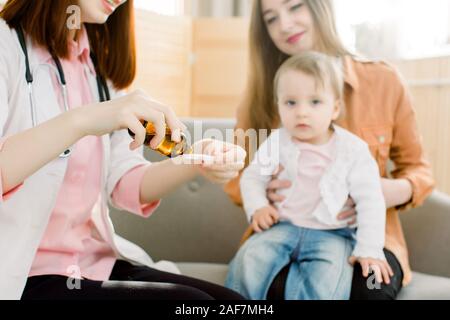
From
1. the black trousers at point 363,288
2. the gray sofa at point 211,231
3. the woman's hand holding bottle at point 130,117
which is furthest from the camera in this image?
the gray sofa at point 211,231

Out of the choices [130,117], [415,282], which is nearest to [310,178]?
[415,282]

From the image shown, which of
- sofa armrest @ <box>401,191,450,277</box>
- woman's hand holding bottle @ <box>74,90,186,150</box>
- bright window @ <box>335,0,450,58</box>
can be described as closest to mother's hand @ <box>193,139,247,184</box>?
woman's hand holding bottle @ <box>74,90,186,150</box>

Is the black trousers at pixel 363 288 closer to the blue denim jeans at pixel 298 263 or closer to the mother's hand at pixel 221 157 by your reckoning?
the blue denim jeans at pixel 298 263

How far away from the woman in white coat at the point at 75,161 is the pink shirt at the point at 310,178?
0.16 metres

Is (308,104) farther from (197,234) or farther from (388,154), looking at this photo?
(197,234)

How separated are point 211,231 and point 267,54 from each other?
0.35 metres

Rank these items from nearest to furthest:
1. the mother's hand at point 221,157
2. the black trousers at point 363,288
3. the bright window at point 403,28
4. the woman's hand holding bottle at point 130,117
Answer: the woman's hand holding bottle at point 130,117 → the mother's hand at point 221,157 → the black trousers at point 363,288 → the bright window at point 403,28

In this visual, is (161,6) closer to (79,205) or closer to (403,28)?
(79,205)

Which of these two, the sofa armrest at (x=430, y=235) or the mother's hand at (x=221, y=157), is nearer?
the mother's hand at (x=221, y=157)

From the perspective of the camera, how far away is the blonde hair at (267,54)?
817mm

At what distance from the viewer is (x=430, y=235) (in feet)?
3.06

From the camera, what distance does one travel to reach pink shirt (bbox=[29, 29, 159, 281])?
0.63 m

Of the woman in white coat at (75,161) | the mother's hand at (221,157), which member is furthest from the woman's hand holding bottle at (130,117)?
the mother's hand at (221,157)

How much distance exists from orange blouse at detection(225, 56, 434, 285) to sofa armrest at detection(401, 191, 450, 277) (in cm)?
9
